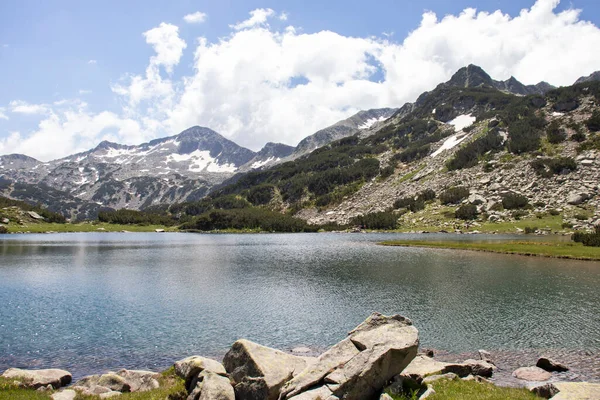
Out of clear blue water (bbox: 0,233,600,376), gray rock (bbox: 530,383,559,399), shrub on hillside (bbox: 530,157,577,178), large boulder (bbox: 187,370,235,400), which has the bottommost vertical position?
clear blue water (bbox: 0,233,600,376)

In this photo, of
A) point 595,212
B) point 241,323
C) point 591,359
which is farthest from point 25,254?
point 595,212

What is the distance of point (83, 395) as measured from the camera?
20016 millimetres

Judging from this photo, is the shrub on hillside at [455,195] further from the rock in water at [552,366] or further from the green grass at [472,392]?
→ the green grass at [472,392]

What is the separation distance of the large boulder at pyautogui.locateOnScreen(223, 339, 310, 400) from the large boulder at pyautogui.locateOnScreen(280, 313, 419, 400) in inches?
29.2

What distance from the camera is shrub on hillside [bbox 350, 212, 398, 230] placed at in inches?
7180

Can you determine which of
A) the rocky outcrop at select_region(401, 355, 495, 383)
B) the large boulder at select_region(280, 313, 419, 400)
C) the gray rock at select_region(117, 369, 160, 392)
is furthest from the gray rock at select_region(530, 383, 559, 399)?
the gray rock at select_region(117, 369, 160, 392)

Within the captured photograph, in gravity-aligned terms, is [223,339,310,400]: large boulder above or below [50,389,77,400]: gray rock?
above

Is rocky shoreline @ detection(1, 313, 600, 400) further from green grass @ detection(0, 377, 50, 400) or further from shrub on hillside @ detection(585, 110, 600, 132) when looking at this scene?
shrub on hillside @ detection(585, 110, 600, 132)

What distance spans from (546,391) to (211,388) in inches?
595

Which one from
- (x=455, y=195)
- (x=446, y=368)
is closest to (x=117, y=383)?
(x=446, y=368)

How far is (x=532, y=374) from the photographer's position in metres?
23.3

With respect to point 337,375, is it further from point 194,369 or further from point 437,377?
point 194,369

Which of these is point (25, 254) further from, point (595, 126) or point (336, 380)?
point (595, 126)

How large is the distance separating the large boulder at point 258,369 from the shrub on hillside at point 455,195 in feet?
587
